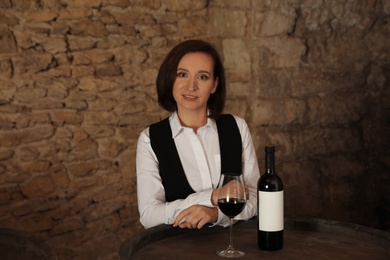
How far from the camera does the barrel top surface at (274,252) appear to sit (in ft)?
6.37

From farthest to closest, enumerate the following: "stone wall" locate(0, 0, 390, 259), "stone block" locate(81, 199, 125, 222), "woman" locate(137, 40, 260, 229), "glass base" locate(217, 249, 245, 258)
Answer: "stone block" locate(81, 199, 125, 222) < "stone wall" locate(0, 0, 390, 259) < "woman" locate(137, 40, 260, 229) < "glass base" locate(217, 249, 245, 258)

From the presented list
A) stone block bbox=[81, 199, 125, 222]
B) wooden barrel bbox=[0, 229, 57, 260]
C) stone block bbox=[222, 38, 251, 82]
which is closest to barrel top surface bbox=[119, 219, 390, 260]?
wooden barrel bbox=[0, 229, 57, 260]

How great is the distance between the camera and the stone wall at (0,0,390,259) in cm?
358

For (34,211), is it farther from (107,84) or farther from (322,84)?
(322,84)

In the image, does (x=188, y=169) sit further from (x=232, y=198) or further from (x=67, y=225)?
(x=67, y=225)

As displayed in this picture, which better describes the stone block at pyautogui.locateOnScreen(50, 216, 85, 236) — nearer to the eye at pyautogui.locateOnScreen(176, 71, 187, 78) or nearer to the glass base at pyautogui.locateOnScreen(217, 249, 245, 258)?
the eye at pyautogui.locateOnScreen(176, 71, 187, 78)

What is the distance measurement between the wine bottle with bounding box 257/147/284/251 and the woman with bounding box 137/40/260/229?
400 mm

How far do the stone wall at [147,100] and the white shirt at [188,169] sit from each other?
130 cm

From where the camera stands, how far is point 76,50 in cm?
374

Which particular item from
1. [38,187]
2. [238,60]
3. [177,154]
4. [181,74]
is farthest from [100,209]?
[181,74]

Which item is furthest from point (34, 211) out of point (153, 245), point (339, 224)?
point (339, 224)

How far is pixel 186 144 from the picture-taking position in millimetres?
2568

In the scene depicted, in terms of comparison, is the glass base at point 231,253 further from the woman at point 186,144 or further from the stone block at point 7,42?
the stone block at point 7,42

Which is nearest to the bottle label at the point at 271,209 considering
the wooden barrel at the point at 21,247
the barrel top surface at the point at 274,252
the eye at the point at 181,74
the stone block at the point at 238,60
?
the barrel top surface at the point at 274,252
